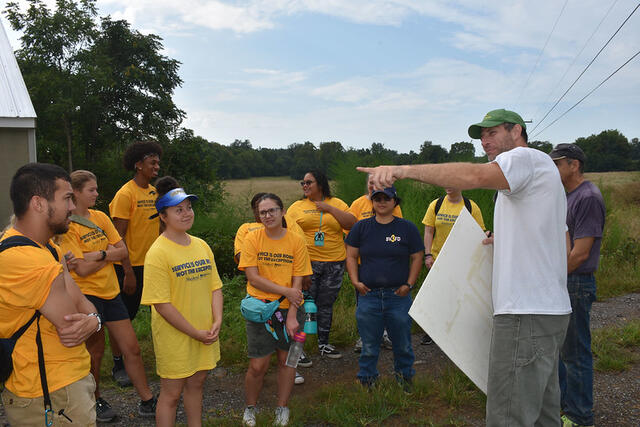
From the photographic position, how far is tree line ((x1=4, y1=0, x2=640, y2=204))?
2383 centimetres

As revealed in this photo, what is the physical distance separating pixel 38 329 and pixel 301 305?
2.20 m

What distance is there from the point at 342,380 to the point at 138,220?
266cm

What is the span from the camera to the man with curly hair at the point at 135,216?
4.72 metres

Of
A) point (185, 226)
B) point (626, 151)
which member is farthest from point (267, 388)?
point (626, 151)

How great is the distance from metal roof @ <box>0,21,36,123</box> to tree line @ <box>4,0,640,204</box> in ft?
41.7

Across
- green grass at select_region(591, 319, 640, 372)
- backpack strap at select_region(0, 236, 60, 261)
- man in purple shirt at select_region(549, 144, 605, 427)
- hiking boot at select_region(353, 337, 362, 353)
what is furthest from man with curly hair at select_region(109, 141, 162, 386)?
green grass at select_region(591, 319, 640, 372)

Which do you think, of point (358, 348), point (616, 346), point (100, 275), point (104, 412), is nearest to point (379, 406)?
point (358, 348)

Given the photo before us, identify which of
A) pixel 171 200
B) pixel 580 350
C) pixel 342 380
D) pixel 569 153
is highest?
pixel 569 153

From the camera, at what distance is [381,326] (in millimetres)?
4477

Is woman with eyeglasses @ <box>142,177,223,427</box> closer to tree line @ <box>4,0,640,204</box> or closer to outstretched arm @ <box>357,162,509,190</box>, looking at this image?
outstretched arm @ <box>357,162,509,190</box>

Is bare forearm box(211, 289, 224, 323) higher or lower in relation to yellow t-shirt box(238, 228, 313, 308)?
lower

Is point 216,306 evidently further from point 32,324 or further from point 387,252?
point 387,252

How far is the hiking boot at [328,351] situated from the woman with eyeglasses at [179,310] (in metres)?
2.40

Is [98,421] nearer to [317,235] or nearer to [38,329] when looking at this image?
[38,329]
